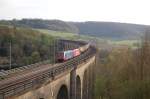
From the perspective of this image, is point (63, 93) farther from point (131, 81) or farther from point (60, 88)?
point (131, 81)

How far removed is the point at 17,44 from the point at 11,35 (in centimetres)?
744

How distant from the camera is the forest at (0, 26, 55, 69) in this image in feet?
284

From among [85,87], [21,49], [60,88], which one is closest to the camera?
[60,88]

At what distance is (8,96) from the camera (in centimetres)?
2219

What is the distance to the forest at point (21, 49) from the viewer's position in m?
86.4

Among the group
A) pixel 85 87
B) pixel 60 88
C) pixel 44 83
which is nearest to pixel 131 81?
pixel 85 87

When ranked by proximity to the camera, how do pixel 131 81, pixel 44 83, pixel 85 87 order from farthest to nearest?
pixel 85 87
pixel 131 81
pixel 44 83

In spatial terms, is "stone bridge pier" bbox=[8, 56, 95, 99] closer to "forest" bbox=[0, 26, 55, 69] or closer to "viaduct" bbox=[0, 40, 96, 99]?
"viaduct" bbox=[0, 40, 96, 99]

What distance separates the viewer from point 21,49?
95.4 m

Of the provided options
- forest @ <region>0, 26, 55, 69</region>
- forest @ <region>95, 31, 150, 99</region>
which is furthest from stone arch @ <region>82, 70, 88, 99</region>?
forest @ <region>0, 26, 55, 69</region>

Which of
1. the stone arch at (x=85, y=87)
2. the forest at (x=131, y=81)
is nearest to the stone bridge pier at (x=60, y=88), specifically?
the stone arch at (x=85, y=87)

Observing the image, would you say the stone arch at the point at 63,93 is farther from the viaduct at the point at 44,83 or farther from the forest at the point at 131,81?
the forest at the point at 131,81

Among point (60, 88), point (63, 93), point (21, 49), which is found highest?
point (60, 88)

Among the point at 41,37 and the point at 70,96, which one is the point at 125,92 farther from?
the point at 41,37
